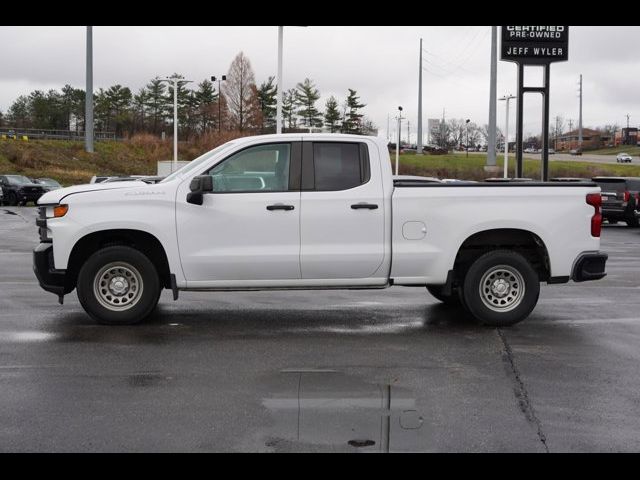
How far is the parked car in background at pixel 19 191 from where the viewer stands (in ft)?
146

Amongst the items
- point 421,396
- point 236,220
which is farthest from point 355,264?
point 421,396

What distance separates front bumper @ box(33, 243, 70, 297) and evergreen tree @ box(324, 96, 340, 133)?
94255mm

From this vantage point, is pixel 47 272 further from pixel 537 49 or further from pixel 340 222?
pixel 537 49

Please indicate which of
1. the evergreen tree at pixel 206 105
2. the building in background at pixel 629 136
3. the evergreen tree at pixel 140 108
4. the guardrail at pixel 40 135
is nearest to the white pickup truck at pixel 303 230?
the guardrail at pixel 40 135

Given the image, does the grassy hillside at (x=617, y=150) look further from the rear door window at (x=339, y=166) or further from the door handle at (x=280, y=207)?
the door handle at (x=280, y=207)

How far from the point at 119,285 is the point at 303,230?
2082mm

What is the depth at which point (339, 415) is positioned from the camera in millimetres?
5977

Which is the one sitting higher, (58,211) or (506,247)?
(58,211)

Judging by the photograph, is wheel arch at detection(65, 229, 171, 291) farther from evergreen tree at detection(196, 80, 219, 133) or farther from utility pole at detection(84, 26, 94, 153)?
evergreen tree at detection(196, 80, 219, 133)

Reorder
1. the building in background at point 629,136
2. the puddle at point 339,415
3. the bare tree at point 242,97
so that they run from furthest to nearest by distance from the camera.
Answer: the building in background at point 629,136
the bare tree at point 242,97
the puddle at point 339,415

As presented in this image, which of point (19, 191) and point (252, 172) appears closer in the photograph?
point (252, 172)

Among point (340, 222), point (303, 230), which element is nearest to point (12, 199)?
point (303, 230)

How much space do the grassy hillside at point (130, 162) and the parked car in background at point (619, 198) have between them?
4470 cm

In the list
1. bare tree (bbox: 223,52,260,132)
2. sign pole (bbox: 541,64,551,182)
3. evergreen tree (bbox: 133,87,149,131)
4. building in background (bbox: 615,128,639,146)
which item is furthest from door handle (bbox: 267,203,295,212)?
building in background (bbox: 615,128,639,146)
